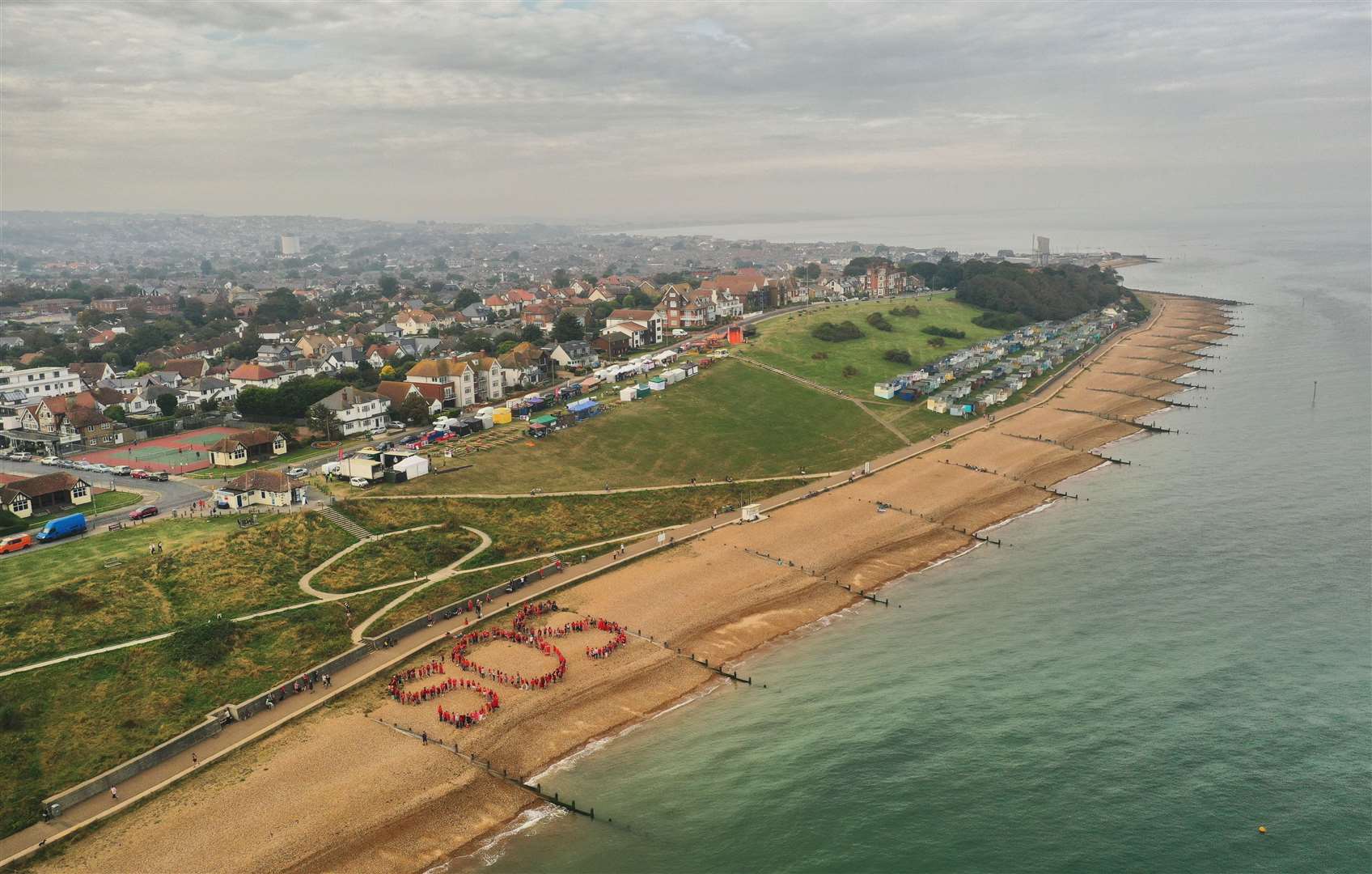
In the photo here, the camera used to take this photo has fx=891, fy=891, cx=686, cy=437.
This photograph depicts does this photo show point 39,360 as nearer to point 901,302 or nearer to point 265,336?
point 265,336

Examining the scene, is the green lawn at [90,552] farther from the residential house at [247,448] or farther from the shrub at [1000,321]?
the shrub at [1000,321]

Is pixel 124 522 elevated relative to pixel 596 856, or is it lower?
elevated

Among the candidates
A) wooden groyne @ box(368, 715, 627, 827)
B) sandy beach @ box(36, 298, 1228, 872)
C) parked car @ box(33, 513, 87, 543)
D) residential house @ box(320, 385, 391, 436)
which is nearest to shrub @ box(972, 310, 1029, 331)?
sandy beach @ box(36, 298, 1228, 872)

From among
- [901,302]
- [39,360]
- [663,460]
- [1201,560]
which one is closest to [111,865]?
[663,460]

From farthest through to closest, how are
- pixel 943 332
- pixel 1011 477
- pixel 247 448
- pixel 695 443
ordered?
pixel 943 332, pixel 695 443, pixel 1011 477, pixel 247 448

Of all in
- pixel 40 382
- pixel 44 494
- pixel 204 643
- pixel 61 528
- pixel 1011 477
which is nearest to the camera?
pixel 204 643

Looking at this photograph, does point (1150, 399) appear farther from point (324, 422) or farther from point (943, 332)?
point (324, 422)

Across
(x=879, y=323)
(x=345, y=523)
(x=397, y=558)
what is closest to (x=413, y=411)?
(x=345, y=523)
